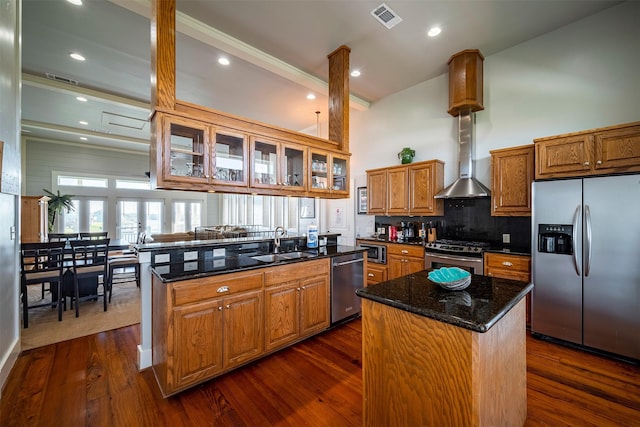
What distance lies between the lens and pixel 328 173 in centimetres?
345

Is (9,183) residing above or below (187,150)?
below

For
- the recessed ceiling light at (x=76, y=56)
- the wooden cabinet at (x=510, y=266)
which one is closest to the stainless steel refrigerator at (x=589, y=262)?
the wooden cabinet at (x=510, y=266)

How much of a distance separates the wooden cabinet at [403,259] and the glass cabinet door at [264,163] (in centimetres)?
227

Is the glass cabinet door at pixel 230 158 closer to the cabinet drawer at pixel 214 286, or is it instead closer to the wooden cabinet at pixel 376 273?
the cabinet drawer at pixel 214 286

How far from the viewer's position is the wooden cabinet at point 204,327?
186cm

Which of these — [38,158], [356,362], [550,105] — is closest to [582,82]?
[550,105]

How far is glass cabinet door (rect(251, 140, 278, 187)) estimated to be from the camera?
9.16 feet

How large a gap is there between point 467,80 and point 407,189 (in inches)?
67.1

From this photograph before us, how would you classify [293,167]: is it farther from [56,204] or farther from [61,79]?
[56,204]

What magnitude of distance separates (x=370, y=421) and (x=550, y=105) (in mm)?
4044

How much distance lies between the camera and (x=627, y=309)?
2322mm

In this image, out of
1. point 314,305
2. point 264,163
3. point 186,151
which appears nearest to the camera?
point 186,151

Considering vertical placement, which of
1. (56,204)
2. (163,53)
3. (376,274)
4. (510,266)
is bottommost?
(376,274)

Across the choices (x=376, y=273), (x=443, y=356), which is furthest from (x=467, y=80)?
(x=443, y=356)
